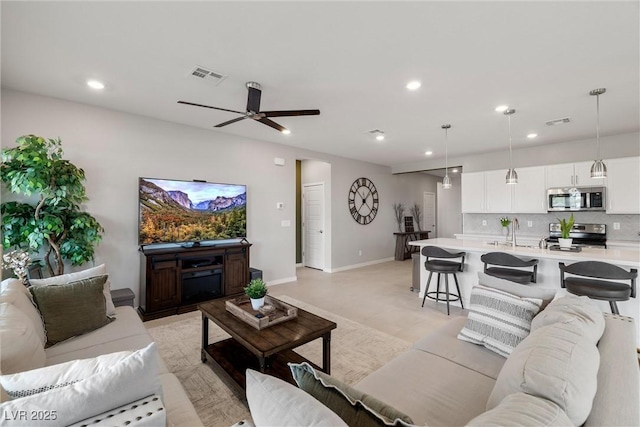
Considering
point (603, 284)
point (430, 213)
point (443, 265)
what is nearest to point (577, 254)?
point (603, 284)

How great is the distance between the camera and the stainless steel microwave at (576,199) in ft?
15.2

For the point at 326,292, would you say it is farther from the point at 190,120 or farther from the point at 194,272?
the point at 190,120

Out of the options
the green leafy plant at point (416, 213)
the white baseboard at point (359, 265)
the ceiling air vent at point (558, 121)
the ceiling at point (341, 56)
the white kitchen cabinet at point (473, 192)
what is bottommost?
the white baseboard at point (359, 265)

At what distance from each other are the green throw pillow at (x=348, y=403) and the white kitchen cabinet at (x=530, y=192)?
5.76 m

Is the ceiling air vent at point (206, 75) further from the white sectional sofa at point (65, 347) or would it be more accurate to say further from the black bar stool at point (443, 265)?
the black bar stool at point (443, 265)

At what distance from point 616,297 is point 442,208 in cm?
765

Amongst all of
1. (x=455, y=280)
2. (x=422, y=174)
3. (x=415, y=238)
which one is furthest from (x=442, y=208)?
(x=455, y=280)

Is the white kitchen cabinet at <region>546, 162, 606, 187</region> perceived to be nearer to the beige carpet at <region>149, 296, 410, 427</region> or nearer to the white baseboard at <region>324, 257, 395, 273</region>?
the white baseboard at <region>324, 257, 395, 273</region>

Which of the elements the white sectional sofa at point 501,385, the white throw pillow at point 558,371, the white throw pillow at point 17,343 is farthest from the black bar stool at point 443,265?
the white throw pillow at point 17,343

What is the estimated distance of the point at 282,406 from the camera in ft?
2.59

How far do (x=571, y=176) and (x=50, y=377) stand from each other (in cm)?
655

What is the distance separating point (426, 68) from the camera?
2619 mm

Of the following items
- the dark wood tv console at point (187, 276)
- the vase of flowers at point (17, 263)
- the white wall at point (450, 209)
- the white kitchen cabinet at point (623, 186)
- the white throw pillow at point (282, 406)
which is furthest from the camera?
the white wall at point (450, 209)

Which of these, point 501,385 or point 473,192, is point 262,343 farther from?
point 473,192
